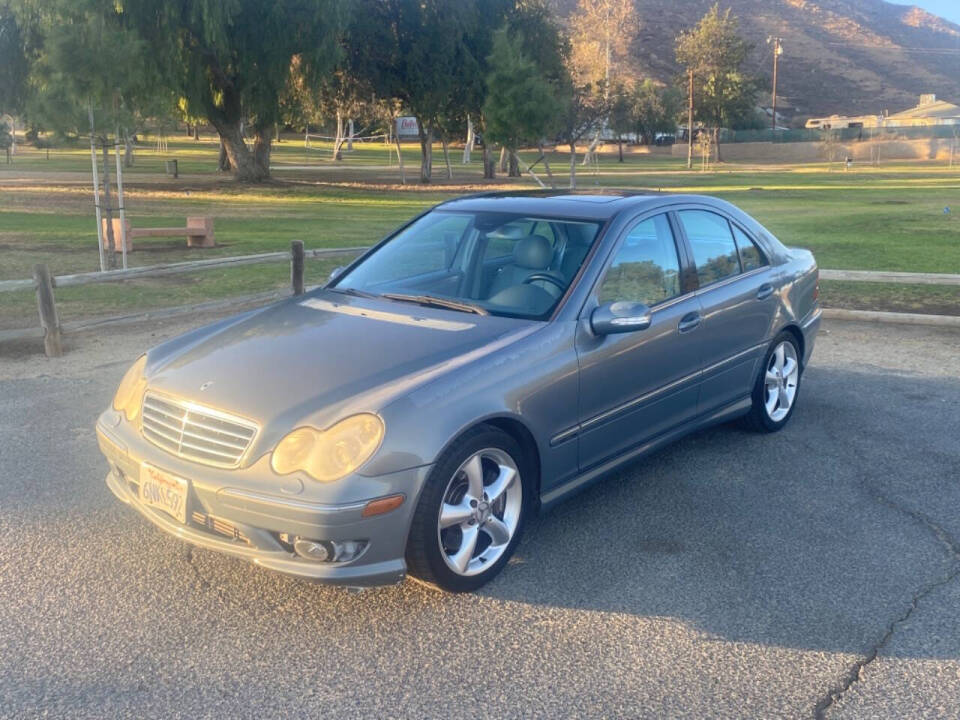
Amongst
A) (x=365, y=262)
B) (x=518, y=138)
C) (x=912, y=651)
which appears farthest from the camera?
(x=518, y=138)

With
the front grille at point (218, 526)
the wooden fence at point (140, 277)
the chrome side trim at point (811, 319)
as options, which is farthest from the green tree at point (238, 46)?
the front grille at point (218, 526)

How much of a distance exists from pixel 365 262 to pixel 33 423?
265 cm

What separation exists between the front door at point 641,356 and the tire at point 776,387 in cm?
87

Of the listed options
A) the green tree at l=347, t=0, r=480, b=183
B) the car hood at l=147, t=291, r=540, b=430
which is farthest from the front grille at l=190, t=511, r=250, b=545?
the green tree at l=347, t=0, r=480, b=183

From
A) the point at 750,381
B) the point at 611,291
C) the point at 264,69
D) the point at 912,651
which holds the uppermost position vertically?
the point at 264,69

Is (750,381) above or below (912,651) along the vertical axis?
above

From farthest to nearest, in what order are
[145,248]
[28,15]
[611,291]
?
[28,15] → [145,248] → [611,291]

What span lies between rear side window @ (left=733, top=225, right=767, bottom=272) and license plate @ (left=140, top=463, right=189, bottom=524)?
3720mm

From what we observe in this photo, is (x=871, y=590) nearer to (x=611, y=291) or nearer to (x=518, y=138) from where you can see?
(x=611, y=291)

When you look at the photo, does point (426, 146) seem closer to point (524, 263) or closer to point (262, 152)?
point (262, 152)

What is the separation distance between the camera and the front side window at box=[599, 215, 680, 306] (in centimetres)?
487

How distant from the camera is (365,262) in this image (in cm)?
562

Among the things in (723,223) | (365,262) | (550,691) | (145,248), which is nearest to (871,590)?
(550,691)

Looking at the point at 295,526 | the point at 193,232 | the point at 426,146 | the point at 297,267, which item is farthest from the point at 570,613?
the point at 426,146
